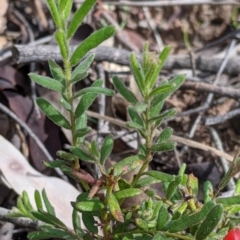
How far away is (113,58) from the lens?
264 centimetres

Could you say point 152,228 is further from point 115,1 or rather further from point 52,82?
point 115,1

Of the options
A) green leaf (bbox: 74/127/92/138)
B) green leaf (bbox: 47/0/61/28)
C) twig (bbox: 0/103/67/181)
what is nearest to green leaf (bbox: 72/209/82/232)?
green leaf (bbox: 74/127/92/138)

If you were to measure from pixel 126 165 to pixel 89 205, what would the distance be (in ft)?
0.50

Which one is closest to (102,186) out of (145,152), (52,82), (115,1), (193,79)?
(145,152)

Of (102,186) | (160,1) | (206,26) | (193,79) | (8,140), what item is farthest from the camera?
(206,26)

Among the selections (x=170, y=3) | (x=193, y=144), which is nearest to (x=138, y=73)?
(x=193, y=144)

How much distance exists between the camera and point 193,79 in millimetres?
2707

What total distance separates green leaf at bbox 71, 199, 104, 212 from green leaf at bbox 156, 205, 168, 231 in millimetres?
167

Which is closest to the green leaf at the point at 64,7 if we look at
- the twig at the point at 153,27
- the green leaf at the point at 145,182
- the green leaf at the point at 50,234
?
the green leaf at the point at 145,182

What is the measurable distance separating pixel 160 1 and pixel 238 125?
3.03ft

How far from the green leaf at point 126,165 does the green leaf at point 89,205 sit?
0.37 feet

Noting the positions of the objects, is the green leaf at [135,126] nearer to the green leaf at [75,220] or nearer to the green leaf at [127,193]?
the green leaf at [127,193]

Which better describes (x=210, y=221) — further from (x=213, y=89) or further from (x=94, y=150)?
(x=213, y=89)

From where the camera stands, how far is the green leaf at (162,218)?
1427 mm
